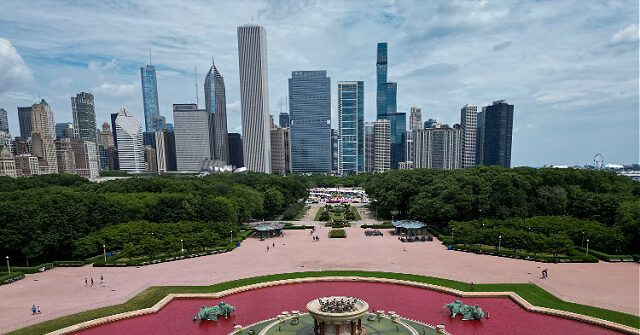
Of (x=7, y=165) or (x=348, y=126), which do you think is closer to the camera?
(x=7, y=165)

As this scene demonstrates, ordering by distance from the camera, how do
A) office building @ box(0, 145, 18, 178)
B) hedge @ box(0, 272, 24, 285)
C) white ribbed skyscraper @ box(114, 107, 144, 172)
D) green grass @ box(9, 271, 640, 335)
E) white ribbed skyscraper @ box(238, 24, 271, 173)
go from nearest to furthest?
green grass @ box(9, 271, 640, 335)
hedge @ box(0, 272, 24, 285)
office building @ box(0, 145, 18, 178)
white ribbed skyscraper @ box(238, 24, 271, 173)
white ribbed skyscraper @ box(114, 107, 144, 172)

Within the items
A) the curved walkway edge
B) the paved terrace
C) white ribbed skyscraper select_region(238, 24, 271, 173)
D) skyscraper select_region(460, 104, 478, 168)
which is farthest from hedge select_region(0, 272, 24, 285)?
skyscraper select_region(460, 104, 478, 168)

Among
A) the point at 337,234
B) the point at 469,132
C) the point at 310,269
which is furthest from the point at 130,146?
the point at 469,132

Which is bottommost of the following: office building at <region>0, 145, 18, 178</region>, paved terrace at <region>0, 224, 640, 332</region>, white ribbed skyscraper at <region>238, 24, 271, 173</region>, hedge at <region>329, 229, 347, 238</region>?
hedge at <region>329, 229, 347, 238</region>

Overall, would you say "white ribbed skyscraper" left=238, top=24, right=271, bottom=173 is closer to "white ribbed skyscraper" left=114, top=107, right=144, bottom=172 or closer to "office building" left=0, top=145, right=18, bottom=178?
"white ribbed skyscraper" left=114, top=107, right=144, bottom=172

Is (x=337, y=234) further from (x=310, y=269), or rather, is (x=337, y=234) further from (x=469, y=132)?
(x=469, y=132)

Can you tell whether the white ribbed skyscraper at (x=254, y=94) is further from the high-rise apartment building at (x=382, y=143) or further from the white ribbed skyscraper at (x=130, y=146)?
the white ribbed skyscraper at (x=130, y=146)

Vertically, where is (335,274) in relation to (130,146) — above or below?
below
